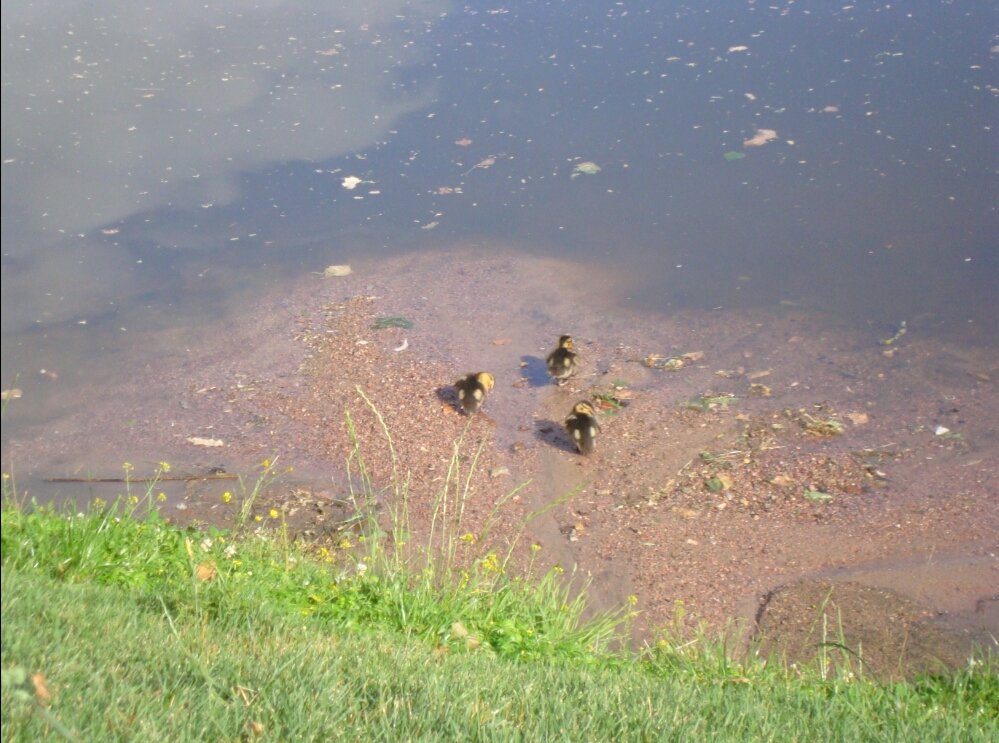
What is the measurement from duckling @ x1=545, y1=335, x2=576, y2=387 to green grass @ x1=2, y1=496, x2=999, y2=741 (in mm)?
2137

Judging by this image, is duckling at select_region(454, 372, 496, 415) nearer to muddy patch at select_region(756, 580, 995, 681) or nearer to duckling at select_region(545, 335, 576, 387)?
duckling at select_region(545, 335, 576, 387)

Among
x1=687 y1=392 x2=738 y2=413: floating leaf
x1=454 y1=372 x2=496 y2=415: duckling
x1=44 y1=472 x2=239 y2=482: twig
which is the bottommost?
x1=687 y1=392 x2=738 y2=413: floating leaf

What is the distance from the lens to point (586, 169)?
10.5 meters

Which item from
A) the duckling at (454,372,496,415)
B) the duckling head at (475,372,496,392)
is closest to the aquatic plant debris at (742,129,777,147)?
the duckling head at (475,372,496,392)

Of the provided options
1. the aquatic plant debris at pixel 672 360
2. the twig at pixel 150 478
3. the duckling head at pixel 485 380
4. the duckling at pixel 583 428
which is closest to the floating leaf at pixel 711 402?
the aquatic plant debris at pixel 672 360

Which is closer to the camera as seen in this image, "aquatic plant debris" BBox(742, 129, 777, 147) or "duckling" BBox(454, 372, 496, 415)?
"duckling" BBox(454, 372, 496, 415)

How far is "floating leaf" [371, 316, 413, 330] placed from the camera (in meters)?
8.29

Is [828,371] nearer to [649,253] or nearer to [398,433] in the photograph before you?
[649,253]

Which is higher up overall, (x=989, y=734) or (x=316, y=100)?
(x=989, y=734)

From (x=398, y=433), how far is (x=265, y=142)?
5303 millimetres

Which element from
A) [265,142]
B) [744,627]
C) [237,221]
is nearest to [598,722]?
[744,627]

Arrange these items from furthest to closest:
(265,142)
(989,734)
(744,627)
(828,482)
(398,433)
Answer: (265,142)
(398,433)
(828,482)
(744,627)
(989,734)

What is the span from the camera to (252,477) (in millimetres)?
6770

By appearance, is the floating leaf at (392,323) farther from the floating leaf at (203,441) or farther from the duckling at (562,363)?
the floating leaf at (203,441)
